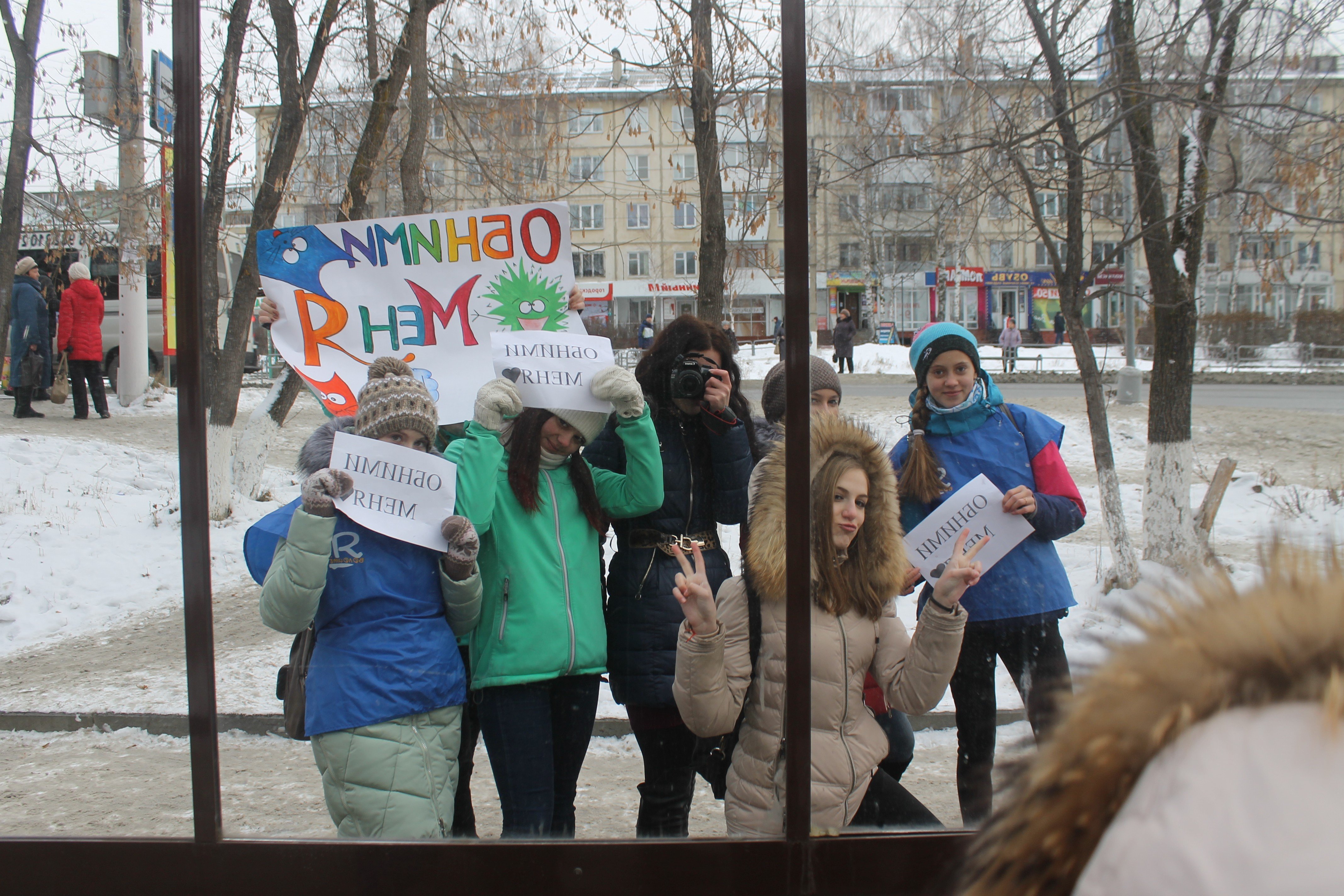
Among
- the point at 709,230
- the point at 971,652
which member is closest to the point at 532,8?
the point at 709,230

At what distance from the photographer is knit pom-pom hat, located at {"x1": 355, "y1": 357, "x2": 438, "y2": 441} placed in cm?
229

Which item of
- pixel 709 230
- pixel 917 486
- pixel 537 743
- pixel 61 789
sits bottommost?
pixel 61 789

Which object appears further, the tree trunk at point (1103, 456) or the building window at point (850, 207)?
the tree trunk at point (1103, 456)

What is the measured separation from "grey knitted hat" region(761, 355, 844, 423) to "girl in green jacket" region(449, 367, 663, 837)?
2.19 ft

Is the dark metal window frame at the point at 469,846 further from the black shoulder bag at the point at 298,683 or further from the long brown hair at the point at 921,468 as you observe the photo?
the long brown hair at the point at 921,468

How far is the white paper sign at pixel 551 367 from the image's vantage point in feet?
8.12

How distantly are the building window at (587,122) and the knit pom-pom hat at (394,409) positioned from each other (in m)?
2.95

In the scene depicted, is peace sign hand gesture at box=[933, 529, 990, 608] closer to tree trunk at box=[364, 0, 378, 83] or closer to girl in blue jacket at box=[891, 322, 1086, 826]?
girl in blue jacket at box=[891, 322, 1086, 826]

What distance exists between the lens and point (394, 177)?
654 cm

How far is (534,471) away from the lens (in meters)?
2.46

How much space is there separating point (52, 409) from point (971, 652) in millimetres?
10757

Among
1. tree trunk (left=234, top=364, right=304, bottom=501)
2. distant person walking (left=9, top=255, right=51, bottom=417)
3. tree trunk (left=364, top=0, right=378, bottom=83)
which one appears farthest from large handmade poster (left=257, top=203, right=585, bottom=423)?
distant person walking (left=9, top=255, right=51, bottom=417)

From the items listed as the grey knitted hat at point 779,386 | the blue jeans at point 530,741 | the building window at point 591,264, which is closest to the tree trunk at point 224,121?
the building window at point 591,264

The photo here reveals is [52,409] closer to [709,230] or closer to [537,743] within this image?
[709,230]
